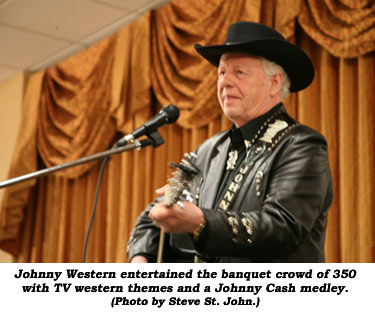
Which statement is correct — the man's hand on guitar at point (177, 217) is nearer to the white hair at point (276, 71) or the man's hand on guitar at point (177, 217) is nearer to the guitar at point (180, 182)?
the guitar at point (180, 182)

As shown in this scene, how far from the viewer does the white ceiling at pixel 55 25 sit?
493 cm

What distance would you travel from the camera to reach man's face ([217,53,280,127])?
2.23m

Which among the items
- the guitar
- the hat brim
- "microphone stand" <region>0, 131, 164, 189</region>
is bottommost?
the guitar

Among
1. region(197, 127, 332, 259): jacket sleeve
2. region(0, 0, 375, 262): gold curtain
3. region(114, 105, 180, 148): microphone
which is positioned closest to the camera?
region(197, 127, 332, 259): jacket sleeve

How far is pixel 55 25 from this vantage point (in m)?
5.28

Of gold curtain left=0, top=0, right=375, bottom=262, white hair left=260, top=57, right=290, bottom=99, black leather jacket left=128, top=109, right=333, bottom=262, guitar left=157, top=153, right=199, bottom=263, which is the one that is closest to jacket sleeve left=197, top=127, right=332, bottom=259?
black leather jacket left=128, top=109, right=333, bottom=262

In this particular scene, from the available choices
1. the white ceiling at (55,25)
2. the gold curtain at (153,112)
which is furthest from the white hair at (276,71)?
the white ceiling at (55,25)

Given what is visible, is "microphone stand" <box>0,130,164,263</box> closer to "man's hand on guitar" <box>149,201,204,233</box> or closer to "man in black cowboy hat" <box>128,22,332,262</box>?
"man in black cowboy hat" <box>128,22,332,262</box>

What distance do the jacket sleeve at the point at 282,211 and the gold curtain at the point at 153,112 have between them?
4.37 feet

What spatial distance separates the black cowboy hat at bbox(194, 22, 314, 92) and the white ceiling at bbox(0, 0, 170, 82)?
271 cm

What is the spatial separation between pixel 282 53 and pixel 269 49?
0.16ft

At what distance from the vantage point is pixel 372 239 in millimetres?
3252

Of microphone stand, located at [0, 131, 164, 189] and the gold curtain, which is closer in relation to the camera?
microphone stand, located at [0, 131, 164, 189]

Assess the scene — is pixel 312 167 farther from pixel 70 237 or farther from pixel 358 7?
Result: pixel 70 237
